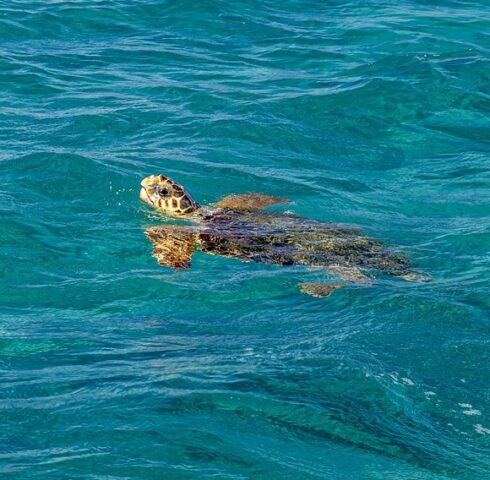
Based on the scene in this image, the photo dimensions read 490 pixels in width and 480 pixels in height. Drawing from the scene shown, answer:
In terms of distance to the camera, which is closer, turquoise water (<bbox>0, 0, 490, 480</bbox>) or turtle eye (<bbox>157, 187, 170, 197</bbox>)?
turquoise water (<bbox>0, 0, 490, 480</bbox>)

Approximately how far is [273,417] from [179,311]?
205 centimetres

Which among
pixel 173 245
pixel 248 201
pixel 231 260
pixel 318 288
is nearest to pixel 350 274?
pixel 318 288

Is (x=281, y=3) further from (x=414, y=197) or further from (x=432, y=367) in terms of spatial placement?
(x=432, y=367)

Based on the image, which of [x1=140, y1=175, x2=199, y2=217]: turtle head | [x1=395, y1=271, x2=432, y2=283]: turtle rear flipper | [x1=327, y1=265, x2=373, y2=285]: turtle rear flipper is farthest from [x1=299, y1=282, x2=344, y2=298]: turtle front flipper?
[x1=140, y1=175, x2=199, y2=217]: turtle head

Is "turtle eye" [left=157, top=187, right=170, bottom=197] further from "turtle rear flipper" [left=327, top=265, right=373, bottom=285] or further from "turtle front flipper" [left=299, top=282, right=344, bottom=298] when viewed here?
"turtle front flipper" [left=299, top=282, right=344, bottom=298]

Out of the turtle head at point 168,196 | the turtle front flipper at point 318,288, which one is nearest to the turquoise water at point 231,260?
the turtle front flipper at point 318,288

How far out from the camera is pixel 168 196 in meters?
11.4

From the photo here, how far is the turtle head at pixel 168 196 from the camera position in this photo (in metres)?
11.3

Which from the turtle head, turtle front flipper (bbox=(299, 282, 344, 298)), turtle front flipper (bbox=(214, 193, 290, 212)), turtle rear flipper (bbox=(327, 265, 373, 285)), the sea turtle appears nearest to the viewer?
turtle front flipper (bbox=(299, 282, 344, 298))

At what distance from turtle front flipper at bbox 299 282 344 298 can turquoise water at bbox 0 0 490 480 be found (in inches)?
3.5

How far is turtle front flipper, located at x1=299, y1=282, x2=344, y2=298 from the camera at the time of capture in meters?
9.40

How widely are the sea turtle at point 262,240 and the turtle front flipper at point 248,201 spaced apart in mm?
14

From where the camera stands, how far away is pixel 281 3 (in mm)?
20641

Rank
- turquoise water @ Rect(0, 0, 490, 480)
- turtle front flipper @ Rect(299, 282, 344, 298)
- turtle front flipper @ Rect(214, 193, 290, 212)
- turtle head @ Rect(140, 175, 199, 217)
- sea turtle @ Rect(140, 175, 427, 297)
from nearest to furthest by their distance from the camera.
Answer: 1. turquoise water @ Rect(0, 0, 490, 480)
2. turtle front flipper @ Rect(299, 282, 344, 298)
3. sea turtle @ Rect(140, 175, 427, 297)
4. turtle head @ Rect(140, 175, 199, 217)
5. turtle front flipper @ Rect(214, 193, 290, 212)
